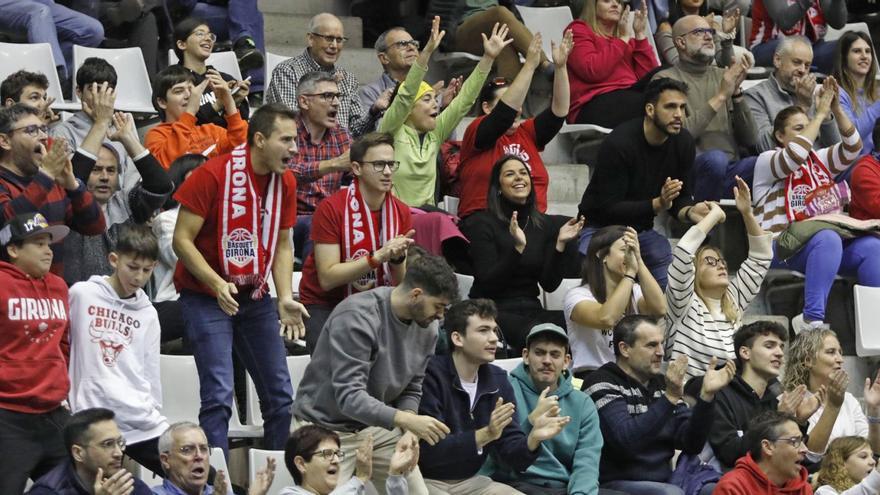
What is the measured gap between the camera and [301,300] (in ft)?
28.5

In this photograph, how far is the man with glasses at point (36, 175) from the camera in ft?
24.8

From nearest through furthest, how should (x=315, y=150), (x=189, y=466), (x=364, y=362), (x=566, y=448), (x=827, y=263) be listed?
(x=189, y=466) < (x=364, y=362) < (x=566, y=448) < (x=315, y=150) < (x=827, y=263)

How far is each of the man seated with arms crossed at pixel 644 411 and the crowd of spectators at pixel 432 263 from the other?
0.01 metres

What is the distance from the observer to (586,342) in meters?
9.06

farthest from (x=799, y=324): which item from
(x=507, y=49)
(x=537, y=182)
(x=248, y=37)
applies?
(x=248, y=37)

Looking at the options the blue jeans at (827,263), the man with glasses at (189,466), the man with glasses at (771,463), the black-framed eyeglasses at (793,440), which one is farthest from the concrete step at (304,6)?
the man with glasses at (189,466)

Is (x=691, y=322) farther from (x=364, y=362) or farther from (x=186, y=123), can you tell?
(x=186, y=123)

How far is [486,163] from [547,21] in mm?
2525

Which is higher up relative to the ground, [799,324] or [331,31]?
[331,31]

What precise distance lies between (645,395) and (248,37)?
3989 millimetres

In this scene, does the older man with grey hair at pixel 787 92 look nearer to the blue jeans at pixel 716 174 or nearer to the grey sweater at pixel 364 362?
the blue jeans at pixel 716 174

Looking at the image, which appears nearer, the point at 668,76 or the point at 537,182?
the point at 537,182

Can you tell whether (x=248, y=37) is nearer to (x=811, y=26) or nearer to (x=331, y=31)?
(x=331, y=31)

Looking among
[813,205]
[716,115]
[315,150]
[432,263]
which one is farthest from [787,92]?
[432,263]
